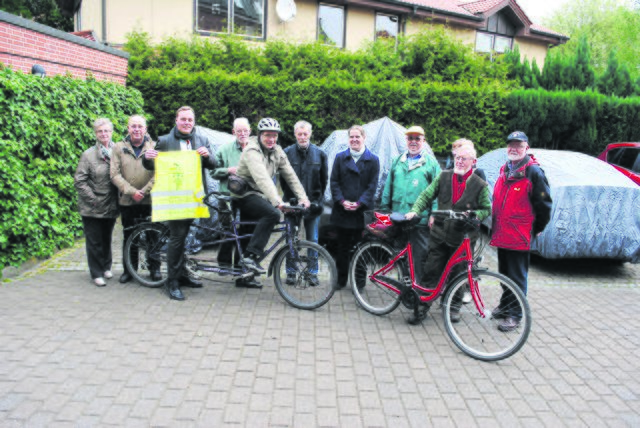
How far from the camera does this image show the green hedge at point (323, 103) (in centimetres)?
1085

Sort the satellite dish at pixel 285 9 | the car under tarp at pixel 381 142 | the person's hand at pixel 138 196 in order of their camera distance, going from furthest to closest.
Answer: the satellite dish at pixel 285 9 → the car under tarp at pixel 381 142 → the person's hand at pixel 138 196

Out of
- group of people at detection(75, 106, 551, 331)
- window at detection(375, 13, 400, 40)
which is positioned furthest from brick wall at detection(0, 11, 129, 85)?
window at detection(375, 13, 400, 40)

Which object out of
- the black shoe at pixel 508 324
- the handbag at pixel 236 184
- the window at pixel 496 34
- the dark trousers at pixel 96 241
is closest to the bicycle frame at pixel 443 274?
the black shoe at pixel 508 324

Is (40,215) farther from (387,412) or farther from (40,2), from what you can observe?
(40,2)

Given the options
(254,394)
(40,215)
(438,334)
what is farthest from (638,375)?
(40,215)

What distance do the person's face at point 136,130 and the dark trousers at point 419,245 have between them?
128 inches

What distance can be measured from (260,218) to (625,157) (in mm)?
8658

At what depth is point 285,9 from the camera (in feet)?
50.0

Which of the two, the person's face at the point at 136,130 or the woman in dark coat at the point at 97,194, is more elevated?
the person's face at the point at 136,130

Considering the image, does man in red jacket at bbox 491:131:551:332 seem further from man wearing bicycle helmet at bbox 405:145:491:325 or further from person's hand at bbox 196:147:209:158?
person's hand at bbox 196:147:209:158

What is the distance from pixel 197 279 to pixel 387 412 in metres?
3.28

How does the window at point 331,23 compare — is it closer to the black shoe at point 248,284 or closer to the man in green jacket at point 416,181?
the man in green jacket at point 416,181

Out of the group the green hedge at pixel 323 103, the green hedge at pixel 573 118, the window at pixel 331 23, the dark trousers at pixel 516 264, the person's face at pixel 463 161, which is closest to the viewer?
the person's face at pixel 463 161

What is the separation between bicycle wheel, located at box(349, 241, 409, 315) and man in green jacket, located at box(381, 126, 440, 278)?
351 millimetres
